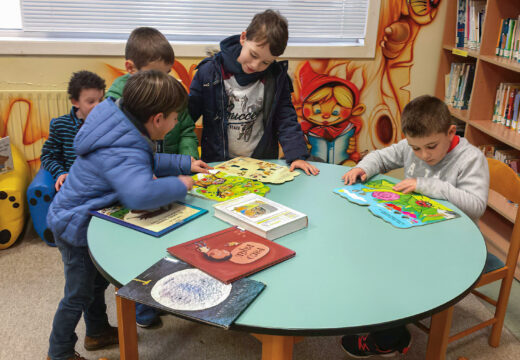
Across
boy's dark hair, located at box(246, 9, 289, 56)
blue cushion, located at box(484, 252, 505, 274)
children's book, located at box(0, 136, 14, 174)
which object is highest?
boy's dark hair, located at box(246, 9, 289, 56)

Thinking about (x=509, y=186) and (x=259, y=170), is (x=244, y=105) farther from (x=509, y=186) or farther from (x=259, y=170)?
(x=509, y=186)

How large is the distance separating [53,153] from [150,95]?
1.28m

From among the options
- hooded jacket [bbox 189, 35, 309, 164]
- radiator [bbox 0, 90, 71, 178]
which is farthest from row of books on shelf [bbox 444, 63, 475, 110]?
radiator [bbox 0, 90, 71, 178]

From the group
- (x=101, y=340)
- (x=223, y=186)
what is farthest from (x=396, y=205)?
A: (x=101, y=340)

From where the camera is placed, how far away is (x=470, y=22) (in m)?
→ 3.17

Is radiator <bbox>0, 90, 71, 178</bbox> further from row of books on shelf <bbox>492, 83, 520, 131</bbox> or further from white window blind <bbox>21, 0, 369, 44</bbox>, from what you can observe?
row of books on shelf <bbox>492, 83, 520, 131</bbox>

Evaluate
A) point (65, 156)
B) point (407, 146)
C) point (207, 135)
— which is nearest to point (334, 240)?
point (407, 146)

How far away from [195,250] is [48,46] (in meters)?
2.23

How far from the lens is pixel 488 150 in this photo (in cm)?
311

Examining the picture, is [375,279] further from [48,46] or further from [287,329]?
[48,46]

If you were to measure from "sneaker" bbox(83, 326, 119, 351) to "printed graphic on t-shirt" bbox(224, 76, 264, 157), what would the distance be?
93 centimetres

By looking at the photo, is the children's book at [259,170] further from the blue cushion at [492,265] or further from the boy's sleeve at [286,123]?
the blue cushion at [492,265]

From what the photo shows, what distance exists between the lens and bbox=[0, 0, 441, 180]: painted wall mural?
3.32 metres

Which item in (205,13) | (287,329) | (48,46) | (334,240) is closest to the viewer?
(287,329)
